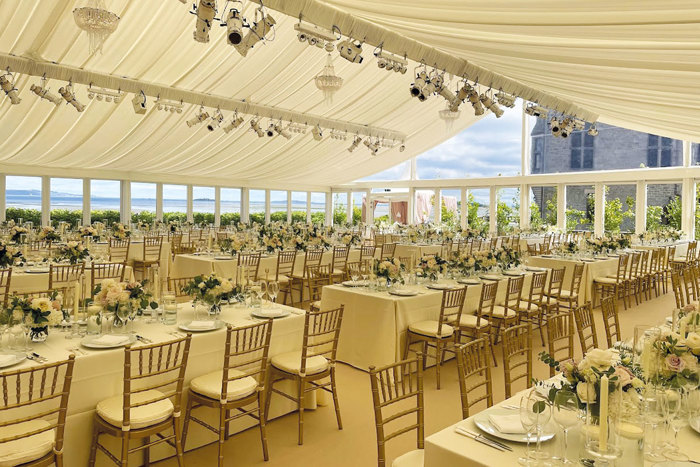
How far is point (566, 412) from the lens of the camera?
6.93 ft

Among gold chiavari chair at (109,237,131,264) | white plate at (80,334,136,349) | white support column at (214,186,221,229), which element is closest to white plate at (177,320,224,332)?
white plate at (80,334,136,349)

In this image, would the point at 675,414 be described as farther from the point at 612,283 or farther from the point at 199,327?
the point at 612,283

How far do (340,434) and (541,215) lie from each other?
15.1 metres

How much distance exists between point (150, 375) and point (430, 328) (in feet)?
9.59

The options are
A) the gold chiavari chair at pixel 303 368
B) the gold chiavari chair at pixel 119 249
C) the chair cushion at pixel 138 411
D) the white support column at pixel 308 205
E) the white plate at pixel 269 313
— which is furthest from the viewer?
the white support column at pixel 308 205

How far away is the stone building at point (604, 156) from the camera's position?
48.0ft

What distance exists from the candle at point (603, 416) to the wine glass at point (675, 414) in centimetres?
34

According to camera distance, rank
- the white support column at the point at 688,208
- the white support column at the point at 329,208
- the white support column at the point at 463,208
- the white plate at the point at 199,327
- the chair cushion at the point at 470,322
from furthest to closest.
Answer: the white support column at the point at 329,208
the white support column at the point at 463,208
the white support column at the point at 688,208
the chair cushion at the point at 470,322
the white plate at the point at 199,327

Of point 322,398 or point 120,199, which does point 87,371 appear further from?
point 120,199

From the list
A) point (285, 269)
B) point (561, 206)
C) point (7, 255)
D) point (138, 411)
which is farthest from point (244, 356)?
point (561, 206)

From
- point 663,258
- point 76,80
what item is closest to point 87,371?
point 76,80

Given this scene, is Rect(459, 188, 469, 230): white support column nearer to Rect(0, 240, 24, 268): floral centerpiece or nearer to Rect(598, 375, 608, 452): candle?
Rect(0, 240, 24, 268): floral centerpiece

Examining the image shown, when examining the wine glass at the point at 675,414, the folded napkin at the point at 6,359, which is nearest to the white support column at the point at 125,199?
the folded napkin at the point at 6,359

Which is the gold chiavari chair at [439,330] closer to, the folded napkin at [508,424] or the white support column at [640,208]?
the folded napkin at [508,424]
